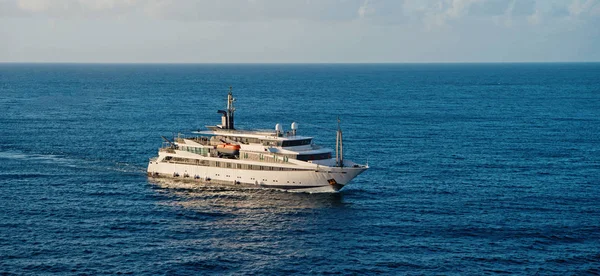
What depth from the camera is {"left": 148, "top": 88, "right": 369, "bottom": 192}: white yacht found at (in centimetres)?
8794

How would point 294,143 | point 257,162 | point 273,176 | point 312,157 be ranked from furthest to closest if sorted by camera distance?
point 294,143, point 257,162, point 312,157, point 273,176

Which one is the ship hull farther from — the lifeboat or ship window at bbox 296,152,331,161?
the lifeboat

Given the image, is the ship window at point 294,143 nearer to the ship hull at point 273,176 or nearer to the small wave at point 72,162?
the ship hull at point 273,176

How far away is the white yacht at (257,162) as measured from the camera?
8794 cm

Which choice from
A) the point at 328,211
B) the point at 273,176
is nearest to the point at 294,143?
the point at 273,176

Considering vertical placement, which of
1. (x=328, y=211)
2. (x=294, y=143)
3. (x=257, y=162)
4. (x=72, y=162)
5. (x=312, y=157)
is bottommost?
(x=328, y=211)

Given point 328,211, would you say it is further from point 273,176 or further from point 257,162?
point 257,162

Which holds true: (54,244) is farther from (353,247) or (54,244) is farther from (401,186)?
(401,186)

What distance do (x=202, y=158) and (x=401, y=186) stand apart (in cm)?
2554

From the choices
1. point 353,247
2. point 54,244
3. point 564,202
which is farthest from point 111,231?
point 564,202

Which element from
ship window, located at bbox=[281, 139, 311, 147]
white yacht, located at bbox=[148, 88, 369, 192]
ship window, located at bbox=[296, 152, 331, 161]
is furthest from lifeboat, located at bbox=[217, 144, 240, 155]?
ship window, located at bbox=[296, 152, 331, 161]

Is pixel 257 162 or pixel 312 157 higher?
pixel 312 157

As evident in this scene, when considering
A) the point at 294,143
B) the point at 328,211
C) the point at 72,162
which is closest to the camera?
the point at 328,211

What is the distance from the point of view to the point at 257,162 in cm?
9094
